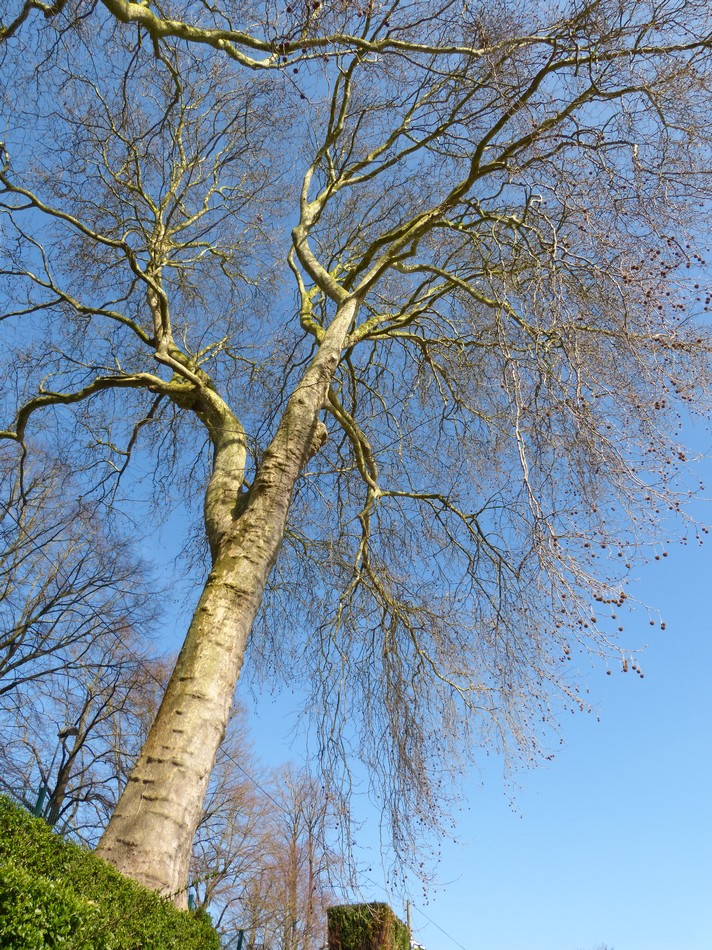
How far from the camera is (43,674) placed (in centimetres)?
1228

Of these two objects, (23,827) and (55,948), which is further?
(23,827)

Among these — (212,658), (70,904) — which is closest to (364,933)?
(212,658)

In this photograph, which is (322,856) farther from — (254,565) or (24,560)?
(24,560)

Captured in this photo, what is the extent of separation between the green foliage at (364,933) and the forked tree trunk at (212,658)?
26.4 feet

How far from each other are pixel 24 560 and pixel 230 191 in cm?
754

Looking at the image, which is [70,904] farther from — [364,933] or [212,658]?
[364,933]

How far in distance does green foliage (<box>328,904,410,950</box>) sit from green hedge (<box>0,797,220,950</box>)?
28.4 ft

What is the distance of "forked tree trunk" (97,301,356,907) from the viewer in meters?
3.40

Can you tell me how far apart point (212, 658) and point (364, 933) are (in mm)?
8770

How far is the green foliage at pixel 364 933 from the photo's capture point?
34.3ft

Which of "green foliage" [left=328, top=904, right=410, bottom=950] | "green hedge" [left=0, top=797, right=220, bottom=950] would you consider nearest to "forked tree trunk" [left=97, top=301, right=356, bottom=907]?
"green hedge" [left=0, top=797, right=220, bottom=950]

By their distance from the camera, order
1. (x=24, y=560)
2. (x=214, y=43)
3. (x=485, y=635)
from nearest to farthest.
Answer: (x=214, y=43) < (x=485, y=635) < (x=24, y=560)

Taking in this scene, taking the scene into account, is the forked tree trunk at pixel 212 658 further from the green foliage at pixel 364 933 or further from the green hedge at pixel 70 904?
the green foliage at pixel 364 933

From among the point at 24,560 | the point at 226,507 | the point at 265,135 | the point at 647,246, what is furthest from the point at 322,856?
the point at 24,560
